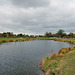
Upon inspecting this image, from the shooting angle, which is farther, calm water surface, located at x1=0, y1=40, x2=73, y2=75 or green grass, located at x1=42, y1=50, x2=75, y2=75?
calm water surface, located at x1=0, y1=40, x2=73, y2=75

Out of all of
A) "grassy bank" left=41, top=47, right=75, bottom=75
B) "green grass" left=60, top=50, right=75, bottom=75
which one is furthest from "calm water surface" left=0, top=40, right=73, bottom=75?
"green grass" left=60, top=50, right=75, bottom=75

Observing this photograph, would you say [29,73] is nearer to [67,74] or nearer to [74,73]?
[67,74]

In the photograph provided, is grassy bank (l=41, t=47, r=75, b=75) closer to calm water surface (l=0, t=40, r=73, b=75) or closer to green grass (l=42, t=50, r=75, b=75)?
green grass (l=42, t=50, r=75, b=75)

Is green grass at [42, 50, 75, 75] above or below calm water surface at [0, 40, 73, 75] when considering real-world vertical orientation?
above

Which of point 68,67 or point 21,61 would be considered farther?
point 21,61

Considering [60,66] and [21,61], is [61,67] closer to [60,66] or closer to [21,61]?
[60,66]

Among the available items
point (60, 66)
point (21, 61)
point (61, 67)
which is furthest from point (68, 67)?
point (21, 61)

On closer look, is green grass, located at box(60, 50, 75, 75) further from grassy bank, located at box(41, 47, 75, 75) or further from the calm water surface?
the calm water surface

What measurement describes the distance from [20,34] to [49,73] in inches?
7441

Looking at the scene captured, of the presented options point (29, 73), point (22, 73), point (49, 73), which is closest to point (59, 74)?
point (49, 73)

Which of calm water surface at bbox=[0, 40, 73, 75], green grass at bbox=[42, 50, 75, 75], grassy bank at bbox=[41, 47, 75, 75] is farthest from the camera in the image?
calm water surface at bbox=[0, 40, 73, 75]

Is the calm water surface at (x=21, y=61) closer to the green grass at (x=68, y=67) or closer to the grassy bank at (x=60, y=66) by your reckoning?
the grassy bank at (x=60, y=66)

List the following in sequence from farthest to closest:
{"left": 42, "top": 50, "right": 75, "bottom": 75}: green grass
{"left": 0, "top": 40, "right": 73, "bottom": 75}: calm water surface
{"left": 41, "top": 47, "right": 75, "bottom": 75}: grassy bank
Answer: {"left": 0, "top": 40, "right": 73, "bottom": 75}: calm water surface → {"left": 41, "top": 47, "right": 75, "bottom": 75}: grassy bank → {"left": 42, "top": 50, "right": 75, "bottom": 75}: green grass

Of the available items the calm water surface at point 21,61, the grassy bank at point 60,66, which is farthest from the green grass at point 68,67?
the calm water surface at point 21,61
